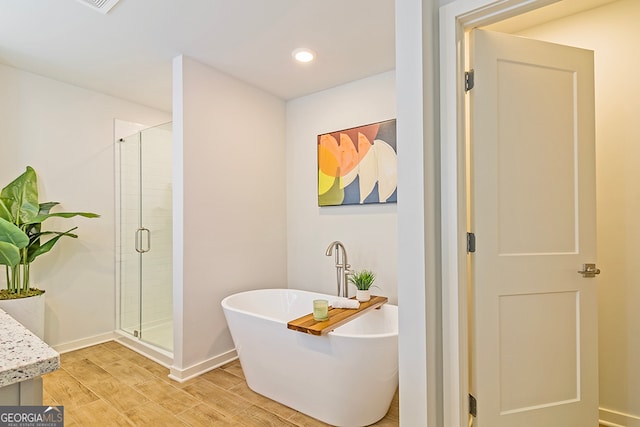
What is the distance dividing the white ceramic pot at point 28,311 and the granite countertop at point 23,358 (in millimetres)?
2101

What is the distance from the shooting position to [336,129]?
123 inches

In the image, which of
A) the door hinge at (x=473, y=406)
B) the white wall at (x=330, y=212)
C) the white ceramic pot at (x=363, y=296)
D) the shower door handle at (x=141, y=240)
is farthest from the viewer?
the shower door handle at (x=141, y=240)

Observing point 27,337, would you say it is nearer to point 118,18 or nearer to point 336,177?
point 118,18

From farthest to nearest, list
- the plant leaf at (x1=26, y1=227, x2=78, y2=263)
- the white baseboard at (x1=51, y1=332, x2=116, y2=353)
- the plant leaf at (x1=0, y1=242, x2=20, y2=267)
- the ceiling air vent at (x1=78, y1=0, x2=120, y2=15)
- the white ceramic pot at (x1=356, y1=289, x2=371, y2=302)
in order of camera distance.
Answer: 1. the white baseboard at (x1=51, y1=332, x2=116, y2=353)
2. the plant leaf at (x1=26, y1=227, x2=78, y2=263)
3. the white ceramic pot at (x1=356, y1=289, x2=371, y2=302)
4. the plant leaf at (x1=0, y1=242, x2=20, y2=267)
5. the ceiling air vent at (x1=78, y1=0, x2=120, y2=15)

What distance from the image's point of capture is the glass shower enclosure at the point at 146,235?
292 centimetres

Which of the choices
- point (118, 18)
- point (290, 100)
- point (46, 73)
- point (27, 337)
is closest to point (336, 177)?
point (290, 100)

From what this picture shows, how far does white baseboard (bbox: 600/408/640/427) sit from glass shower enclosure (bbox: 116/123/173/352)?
3058mm

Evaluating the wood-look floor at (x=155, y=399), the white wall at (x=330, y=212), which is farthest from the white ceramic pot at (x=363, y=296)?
the wood-look floor at (x=155, y=399)

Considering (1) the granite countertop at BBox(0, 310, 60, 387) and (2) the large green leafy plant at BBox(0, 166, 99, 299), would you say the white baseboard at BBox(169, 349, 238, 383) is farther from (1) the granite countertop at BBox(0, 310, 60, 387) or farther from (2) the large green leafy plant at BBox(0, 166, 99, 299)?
(1) the granite countertop at BBox(0, 310, 60, 387)

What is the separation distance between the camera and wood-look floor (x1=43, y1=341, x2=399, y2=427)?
196cm

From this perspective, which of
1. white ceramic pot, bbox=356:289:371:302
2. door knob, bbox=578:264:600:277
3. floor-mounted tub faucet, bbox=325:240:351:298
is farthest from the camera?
floor-mounted tub faucet, bbox=325:240:351:298

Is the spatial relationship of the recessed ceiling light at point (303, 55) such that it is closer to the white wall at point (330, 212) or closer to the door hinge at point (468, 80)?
the white wall at point (330, 212)

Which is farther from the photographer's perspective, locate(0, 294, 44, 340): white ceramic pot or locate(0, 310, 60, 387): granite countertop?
locate(0, 294, 44, 340): white ceramic pot

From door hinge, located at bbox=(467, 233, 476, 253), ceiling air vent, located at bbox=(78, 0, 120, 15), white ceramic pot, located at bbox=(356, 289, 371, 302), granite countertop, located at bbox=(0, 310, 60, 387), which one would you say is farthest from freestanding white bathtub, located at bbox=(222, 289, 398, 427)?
ceiling air vent, located at bbox=(78, 0, 120, 15)
